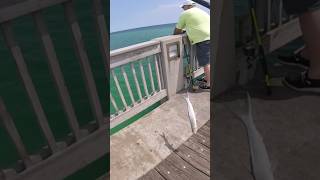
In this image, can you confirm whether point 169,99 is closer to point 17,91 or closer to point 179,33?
→ point 179,33

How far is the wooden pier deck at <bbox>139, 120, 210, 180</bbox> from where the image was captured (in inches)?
75.4

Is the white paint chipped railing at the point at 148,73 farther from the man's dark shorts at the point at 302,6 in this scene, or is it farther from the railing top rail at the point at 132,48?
the man's dark shorts at the point at 302,6

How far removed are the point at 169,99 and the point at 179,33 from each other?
825mm

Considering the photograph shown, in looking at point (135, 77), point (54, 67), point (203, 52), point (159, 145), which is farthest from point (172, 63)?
point (54, 67)

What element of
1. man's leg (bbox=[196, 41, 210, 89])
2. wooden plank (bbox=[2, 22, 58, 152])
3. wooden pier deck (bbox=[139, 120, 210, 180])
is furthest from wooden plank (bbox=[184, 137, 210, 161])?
man's leg (bbox=[196, 41, 210, 89])

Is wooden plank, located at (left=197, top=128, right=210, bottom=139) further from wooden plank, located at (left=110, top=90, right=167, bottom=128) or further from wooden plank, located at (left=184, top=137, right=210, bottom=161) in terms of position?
wooden plank, located at (left=110, top=90, right=167, bottom=128)

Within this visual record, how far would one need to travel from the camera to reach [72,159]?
1.98m

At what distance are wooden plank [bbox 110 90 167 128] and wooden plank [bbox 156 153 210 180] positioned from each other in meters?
0.94

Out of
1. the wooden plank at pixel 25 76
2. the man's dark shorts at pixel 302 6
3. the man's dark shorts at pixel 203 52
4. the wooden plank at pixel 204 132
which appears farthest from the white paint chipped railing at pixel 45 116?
the man's dark shorts at pixel 203 52

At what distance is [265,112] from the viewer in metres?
2.47

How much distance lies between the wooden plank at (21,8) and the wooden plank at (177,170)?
1.15 m

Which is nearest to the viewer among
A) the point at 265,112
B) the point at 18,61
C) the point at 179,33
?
the point at 18,61

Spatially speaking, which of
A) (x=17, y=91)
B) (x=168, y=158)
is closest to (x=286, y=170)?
(x=168, y=158)

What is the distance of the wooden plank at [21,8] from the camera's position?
4.60ft
